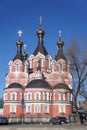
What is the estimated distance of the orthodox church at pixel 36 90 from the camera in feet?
216

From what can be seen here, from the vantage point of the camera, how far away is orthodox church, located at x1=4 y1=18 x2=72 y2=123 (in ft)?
216

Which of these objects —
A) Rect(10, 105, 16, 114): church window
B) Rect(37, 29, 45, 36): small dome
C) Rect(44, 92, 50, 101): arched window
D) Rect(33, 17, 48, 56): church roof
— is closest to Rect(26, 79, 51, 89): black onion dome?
Rect(44, 92, 50, 101): arched window

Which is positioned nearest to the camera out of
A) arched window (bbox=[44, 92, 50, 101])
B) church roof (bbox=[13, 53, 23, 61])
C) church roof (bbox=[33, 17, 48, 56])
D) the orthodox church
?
the orthodox church

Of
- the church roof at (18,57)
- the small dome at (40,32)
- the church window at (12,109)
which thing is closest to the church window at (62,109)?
the church window at (12,109)

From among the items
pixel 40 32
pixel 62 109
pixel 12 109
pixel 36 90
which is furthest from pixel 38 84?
pixel 40 32

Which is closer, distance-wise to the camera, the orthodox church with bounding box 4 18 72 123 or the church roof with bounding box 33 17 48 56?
the orthodox church with bounding box 4 18 72 123

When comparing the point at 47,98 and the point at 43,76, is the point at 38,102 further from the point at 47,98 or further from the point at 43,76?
the point at 43,76

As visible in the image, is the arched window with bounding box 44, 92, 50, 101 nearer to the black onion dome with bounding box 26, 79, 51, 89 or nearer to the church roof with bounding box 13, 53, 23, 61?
the black onion dome with bounding box 26, 79, 51, 89

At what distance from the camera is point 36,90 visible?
6625cm

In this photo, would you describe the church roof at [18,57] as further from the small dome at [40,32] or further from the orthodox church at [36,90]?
the small dome at [40,32]

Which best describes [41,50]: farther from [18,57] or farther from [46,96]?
[46,96]

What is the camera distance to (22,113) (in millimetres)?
66875

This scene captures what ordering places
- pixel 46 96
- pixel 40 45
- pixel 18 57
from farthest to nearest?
pixel 40 45 → pixel 18 57 → pixel 46 96

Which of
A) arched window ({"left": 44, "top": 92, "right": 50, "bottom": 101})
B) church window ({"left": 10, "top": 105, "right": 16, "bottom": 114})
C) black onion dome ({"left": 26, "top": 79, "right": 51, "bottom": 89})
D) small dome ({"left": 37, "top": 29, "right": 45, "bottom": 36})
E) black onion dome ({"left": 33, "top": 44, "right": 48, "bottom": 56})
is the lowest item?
church window ({"left": 10, "top": 105, "right": 16, "bottom": 114})
